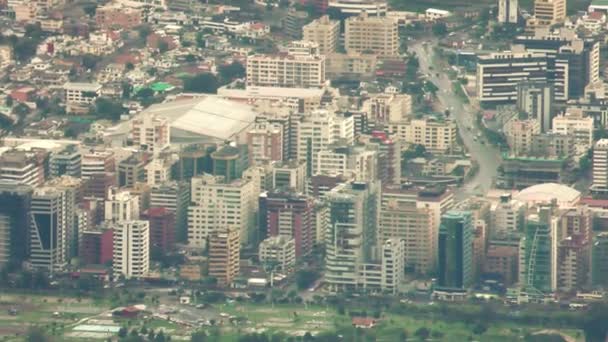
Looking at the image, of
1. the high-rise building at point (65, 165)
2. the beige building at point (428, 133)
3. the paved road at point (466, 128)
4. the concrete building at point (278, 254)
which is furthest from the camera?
the beige building at point (428, 133)

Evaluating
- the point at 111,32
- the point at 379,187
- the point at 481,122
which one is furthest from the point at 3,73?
the point at 379,187

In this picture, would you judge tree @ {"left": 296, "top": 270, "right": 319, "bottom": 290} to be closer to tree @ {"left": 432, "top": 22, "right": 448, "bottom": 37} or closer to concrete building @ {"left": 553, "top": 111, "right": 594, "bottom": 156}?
concrete building @ {"left": 553, "top": 111, "right": 594, "bottom": 156}

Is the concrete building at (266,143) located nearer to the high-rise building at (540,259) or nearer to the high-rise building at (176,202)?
the high-rise building at (176,202)

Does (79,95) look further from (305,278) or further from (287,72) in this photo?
(305,278)

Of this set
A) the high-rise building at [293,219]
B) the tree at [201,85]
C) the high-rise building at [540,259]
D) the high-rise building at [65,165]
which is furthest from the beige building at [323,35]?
the high-rise building at [540,259]

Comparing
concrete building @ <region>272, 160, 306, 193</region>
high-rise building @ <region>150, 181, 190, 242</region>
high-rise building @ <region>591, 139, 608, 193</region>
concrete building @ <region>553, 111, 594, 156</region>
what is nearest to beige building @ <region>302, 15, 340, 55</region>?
concrete building @ <region>553, 111, 594, 156</region>

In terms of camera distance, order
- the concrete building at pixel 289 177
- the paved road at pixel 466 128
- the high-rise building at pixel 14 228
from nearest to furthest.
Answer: the high-rise building at pixel 14 228 → the concrete building at pixel 289 177 → the paved road at pixel 466 128

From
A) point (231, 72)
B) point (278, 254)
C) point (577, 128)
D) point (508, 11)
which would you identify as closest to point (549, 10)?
point (508, 11)
